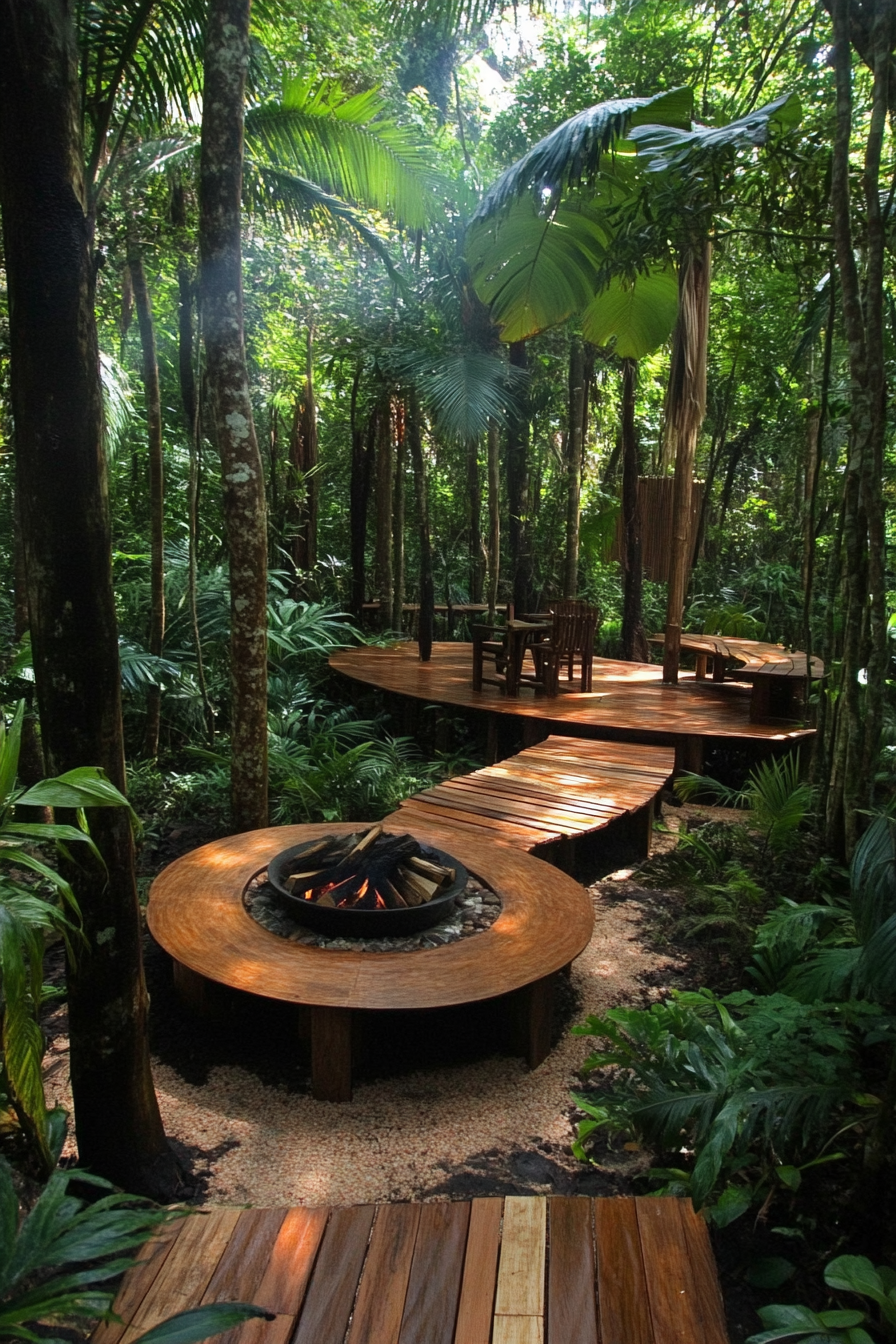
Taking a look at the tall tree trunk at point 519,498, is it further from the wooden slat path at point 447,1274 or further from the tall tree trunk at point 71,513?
the wooden slat path at point 447,1274

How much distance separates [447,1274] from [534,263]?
7910mm

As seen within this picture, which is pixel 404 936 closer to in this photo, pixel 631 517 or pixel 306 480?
pixel 631 517

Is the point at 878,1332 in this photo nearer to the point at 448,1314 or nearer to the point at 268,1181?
the point at 448,1314

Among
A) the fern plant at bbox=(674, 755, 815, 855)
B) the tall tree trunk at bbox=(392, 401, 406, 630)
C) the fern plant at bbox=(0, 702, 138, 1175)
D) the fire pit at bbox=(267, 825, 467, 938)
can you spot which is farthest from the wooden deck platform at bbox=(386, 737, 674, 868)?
the tall tree trunk at bbox=(392, 401, 406, 630)

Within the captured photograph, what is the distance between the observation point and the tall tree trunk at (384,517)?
33.8 ft

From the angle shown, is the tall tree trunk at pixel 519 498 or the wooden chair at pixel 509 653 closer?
the wooden chair at pixel 509 653

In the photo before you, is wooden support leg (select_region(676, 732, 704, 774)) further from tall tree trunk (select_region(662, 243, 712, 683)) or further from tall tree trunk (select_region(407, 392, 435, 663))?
tall tree trunk (select_region(407, 392, 435, 663))

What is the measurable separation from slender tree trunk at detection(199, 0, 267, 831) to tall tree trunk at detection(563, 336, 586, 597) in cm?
552

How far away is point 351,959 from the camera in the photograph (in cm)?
335

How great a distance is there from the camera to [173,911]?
3680mm

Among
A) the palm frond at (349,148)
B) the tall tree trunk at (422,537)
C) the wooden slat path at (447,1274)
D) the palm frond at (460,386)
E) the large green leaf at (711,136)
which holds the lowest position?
the wooden slat path at (447,1274)

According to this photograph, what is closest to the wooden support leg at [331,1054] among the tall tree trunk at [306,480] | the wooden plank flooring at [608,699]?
the wooden plank flooring at [608,699]

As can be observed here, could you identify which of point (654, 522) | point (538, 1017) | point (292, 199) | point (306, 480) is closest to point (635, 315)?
point (654, 522)

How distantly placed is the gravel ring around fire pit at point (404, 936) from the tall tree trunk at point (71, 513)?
4.06 ft
